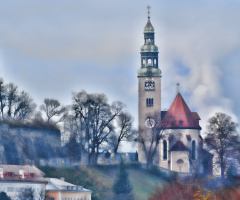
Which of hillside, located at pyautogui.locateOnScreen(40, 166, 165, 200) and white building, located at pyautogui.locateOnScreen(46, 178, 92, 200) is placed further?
hillside, located at pyautogui.locateOnScreen(40, 166, 165, 200)

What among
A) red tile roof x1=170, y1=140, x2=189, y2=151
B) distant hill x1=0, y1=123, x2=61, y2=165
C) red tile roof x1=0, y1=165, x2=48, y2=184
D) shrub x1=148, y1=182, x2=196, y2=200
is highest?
red tile roof x1=170, y1=140, x2=189, y2=151

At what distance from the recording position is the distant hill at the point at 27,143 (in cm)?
13862

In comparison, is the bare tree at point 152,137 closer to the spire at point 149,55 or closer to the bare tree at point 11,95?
the spire at point 149,55

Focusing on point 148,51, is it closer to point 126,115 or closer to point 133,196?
point 126,115

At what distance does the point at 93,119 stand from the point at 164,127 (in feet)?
64.4

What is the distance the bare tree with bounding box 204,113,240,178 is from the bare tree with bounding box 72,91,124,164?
12922mm

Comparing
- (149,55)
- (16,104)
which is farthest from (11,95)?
(149,55)

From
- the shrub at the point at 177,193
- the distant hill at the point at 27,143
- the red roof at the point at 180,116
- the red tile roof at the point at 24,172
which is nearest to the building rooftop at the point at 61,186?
the red tile roof at the point at 24,172

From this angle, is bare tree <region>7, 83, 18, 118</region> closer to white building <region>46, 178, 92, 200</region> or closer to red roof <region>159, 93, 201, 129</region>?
white building <region>46, 178, 92, 200</region>

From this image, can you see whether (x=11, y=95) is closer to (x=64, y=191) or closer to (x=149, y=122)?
(x=64, y=191)

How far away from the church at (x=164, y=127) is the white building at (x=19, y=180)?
3599 centimetres

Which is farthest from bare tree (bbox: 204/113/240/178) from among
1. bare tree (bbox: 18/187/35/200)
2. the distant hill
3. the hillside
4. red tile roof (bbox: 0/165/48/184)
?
bare tree (bbox: 18/187/35/200)

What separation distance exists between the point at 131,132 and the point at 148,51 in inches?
635

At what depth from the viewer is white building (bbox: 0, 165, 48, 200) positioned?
126m
